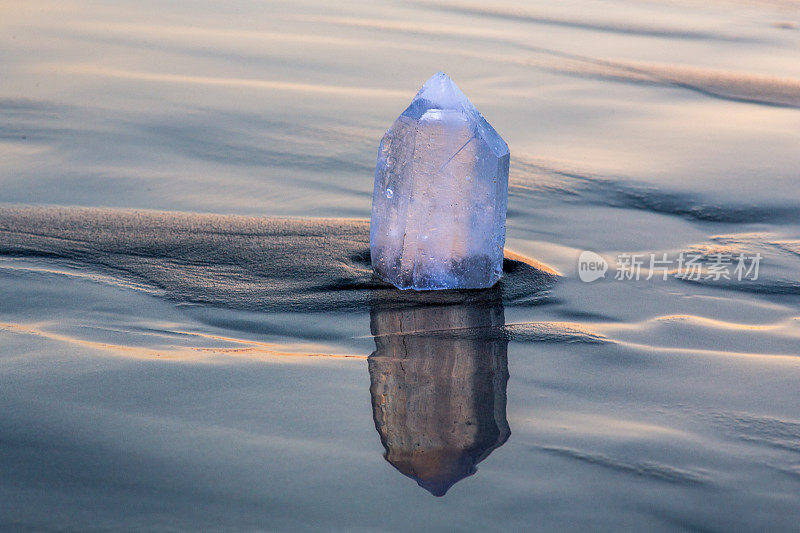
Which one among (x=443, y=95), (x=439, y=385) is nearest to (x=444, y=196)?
(x=443, y=95)

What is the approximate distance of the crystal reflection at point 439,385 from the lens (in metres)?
1.62

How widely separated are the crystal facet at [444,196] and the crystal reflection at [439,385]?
9 cm

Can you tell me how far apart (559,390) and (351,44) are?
4.08 meters

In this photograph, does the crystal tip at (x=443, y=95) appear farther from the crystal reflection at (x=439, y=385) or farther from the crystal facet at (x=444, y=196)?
the crystal reflection at (x=439, y=385)

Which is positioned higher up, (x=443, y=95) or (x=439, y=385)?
(x=443, y=95)

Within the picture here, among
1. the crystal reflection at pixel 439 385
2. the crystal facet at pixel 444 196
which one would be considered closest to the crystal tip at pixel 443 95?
the crystal facet at pixel 444 196

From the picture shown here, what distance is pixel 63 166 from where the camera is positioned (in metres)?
3.38

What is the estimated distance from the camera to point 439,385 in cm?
189

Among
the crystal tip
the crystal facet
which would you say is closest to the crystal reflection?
the crystal facet

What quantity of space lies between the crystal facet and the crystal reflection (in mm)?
88

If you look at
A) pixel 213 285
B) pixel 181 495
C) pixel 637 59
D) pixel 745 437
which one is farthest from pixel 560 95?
pixel 181 495

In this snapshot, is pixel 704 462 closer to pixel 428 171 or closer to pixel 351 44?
pixel 428 171

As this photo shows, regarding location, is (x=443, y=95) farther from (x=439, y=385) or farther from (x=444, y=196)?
(x=439, y=385)

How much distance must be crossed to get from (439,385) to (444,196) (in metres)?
0.71
